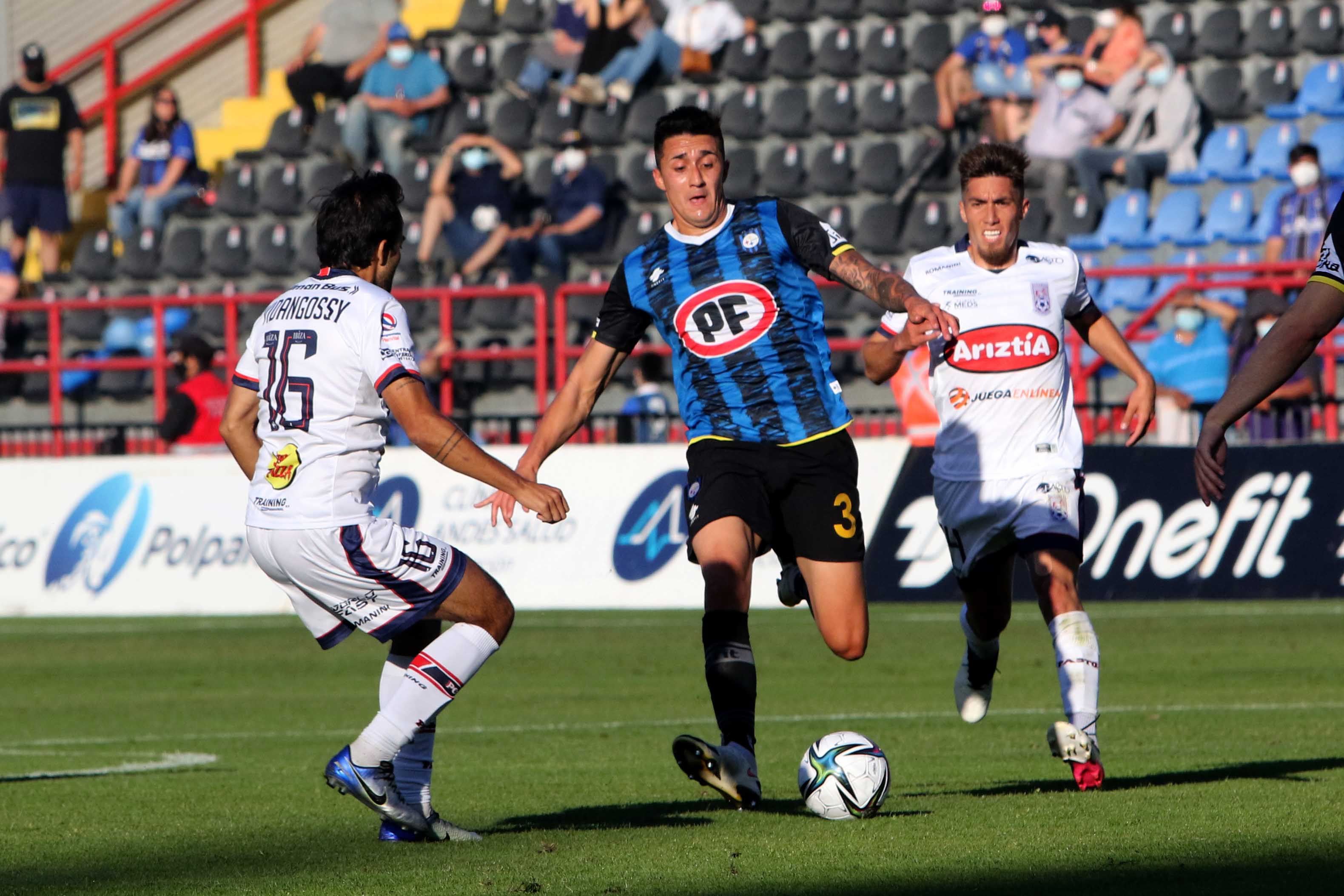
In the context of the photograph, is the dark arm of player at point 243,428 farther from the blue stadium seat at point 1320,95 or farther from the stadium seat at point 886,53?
the stadium seat at point 886,53

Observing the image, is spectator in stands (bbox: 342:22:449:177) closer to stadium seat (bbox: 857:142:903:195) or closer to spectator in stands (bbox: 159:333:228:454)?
stadium seat (bbox: 857:142:903:195)

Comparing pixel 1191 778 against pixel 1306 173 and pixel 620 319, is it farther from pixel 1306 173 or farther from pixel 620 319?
pixel 1306 173

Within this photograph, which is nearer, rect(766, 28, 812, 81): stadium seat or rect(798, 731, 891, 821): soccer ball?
rect(798, 731, 891, 821): soccer ball

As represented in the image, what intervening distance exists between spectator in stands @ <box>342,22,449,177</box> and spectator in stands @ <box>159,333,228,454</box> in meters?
7.01

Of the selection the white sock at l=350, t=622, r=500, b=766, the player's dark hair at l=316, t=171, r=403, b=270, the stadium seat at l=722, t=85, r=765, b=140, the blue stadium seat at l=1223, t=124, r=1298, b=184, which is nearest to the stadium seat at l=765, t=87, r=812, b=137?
the stadium seat at l=722, t=85, r=765, b=140

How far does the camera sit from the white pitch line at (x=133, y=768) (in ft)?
27.9

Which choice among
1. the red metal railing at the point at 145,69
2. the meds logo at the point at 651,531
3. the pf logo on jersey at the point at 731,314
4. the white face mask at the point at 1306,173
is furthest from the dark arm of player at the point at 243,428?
the red metal railing at the point at 145,69

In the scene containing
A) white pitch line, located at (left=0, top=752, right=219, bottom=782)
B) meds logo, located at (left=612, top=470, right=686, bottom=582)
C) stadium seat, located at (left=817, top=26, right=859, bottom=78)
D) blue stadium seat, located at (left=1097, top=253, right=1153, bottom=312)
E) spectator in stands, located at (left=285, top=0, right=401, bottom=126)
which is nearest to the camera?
white pitch line, located at (left=0, top=752, right=219, bottom=782)

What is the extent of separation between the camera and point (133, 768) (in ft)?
28.7

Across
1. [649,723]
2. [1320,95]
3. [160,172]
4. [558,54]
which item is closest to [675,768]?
[649,723]

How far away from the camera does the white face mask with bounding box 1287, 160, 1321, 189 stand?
59.5 ft

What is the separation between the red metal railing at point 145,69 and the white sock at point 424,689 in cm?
2502

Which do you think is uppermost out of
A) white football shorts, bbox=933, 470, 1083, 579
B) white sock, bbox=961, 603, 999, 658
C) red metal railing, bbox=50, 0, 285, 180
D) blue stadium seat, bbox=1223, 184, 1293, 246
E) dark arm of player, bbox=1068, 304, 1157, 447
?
red metal railing, bbox=50, 0, 285, 180

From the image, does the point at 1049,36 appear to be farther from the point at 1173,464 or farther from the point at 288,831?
the point at 288,831
